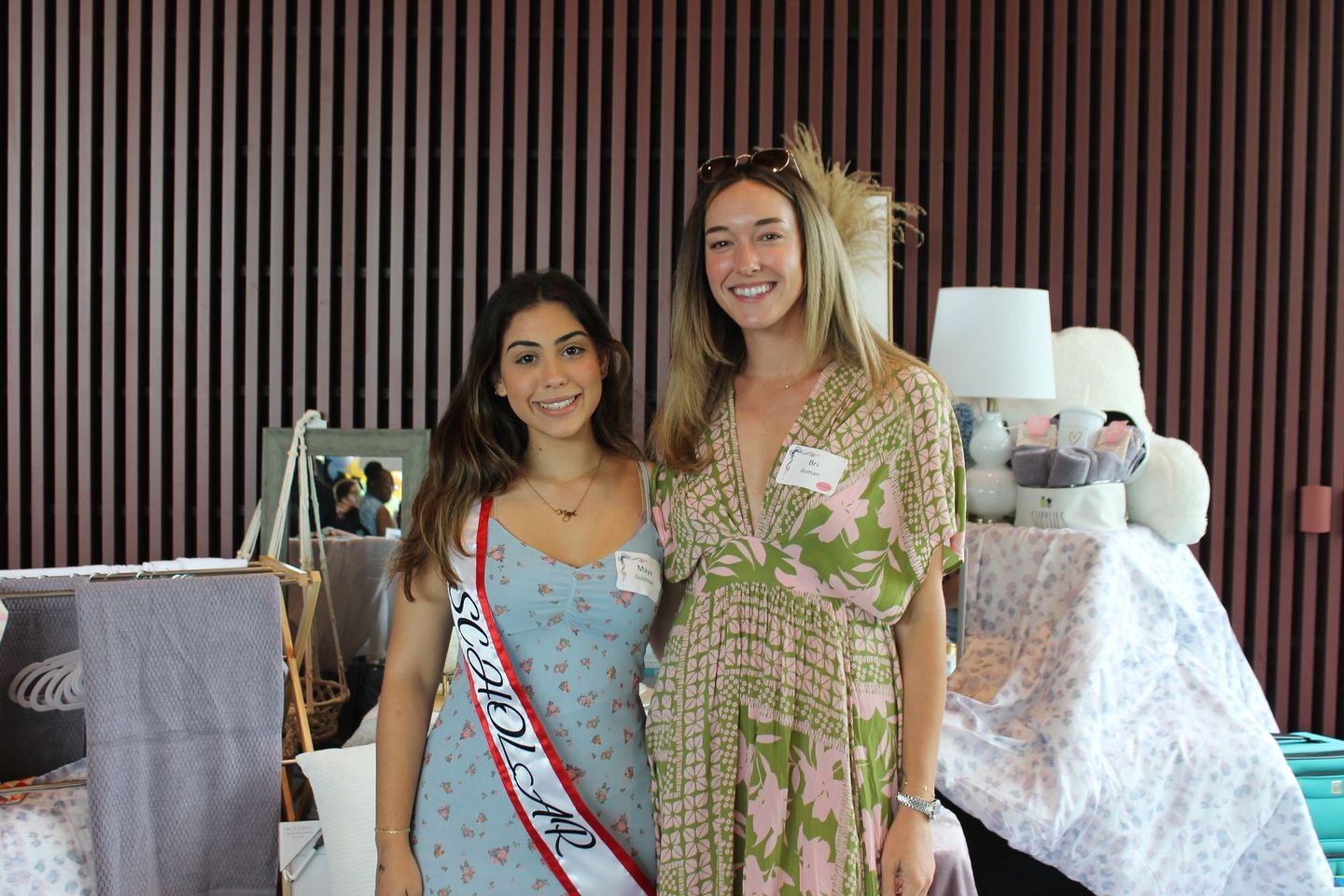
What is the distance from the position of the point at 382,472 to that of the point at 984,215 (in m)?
2.54

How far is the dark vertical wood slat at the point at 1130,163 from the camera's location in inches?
168

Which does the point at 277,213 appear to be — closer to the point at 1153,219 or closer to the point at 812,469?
the point at 812,469

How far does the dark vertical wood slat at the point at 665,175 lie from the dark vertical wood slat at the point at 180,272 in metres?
1.87

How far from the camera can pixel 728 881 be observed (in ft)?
4.78

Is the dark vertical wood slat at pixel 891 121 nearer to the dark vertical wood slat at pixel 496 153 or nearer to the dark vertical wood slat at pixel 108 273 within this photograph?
the dark vertical wood slat at pixel 496 153

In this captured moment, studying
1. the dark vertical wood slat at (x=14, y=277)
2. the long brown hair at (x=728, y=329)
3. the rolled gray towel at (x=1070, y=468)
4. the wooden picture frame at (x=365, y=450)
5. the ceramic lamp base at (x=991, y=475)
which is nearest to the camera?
the long brown hair at (x=728, y=329)

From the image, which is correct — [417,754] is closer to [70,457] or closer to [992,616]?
[992,616]

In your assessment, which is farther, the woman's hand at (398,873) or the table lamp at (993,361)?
the table lamp at (993,361)

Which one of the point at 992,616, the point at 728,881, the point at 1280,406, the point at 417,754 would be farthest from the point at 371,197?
the point at 1280,406

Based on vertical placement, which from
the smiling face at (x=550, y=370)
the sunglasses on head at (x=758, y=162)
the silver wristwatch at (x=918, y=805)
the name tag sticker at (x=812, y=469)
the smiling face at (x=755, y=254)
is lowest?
the silver wristwatch at (x=918, y=805)

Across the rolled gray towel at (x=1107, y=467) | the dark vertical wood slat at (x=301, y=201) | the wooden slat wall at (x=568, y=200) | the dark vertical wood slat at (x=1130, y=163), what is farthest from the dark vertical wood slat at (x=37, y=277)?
the dark vertical wood slat at (x=1130, y=163)

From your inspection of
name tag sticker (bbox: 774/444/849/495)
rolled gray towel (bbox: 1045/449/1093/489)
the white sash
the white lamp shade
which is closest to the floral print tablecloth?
rolled gray towel (bbox: 1045/449/1093/489)

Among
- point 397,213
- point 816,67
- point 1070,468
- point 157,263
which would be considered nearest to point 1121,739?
point 1070,468

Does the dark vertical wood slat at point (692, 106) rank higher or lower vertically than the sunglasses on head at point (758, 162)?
higher
